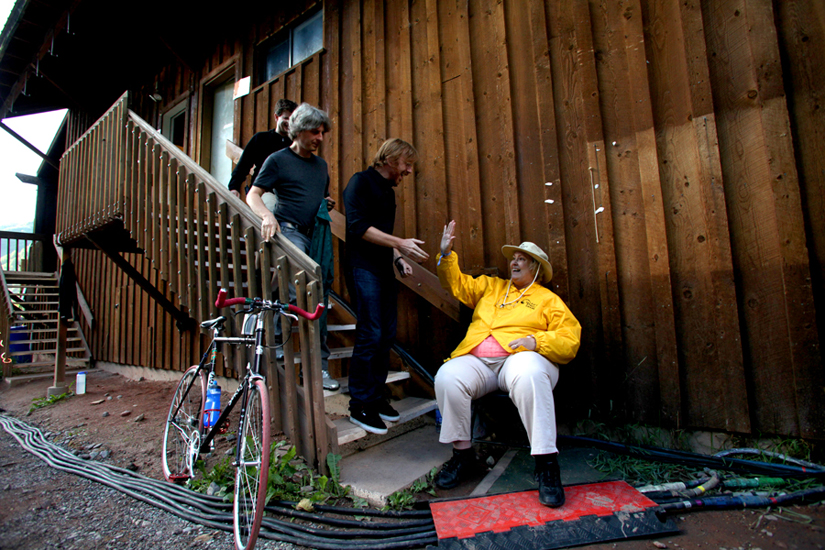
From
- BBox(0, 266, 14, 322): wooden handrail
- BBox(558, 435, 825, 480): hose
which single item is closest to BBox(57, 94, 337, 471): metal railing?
BBox(558, 435, 825, 480): hose

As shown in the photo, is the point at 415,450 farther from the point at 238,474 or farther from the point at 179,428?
the point at 179,428

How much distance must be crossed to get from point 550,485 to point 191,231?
3009 mm

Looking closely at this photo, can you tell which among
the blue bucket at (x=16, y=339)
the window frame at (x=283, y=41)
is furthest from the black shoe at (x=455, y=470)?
the blue bucket at (x=16, y=339)

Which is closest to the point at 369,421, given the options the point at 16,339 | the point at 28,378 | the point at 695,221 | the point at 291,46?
the point at 695,221

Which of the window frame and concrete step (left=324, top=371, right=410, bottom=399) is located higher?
the window frame

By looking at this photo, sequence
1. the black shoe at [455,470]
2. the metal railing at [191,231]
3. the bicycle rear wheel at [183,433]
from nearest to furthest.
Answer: the black shoe at [455,470]
the metal railing at [191,231]
the bicycle rear wheel at [183,433]

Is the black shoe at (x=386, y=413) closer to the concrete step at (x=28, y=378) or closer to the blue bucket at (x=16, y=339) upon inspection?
the concrete step at (x=28, y=378)

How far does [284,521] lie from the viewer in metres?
1.91

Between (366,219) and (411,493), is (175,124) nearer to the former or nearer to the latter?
(366,219)

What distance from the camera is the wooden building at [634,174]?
2.14 meters

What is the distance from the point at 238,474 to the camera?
1.84 meters

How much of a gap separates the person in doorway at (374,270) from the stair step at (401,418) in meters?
0.05

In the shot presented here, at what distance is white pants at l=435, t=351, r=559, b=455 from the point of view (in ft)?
6.48

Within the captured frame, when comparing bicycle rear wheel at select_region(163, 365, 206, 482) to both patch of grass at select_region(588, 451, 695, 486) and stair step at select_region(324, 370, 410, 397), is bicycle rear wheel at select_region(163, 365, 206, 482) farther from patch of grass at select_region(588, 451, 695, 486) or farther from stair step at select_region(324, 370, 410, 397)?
patch of grass at select_region(588, 451, 695, 486)
